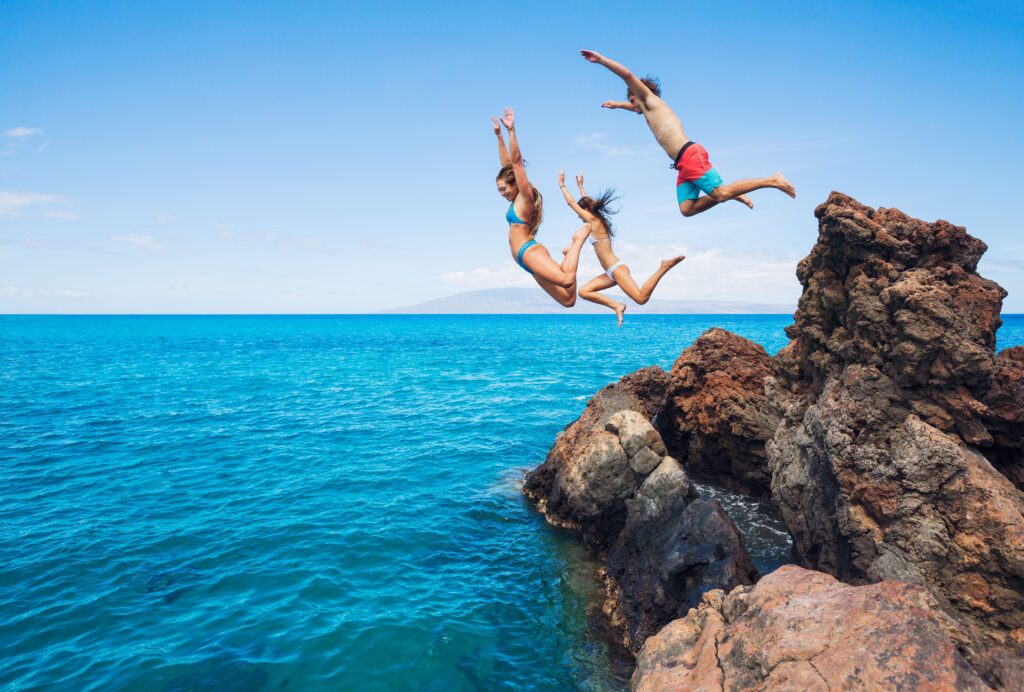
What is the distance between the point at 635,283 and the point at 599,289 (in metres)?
0.58

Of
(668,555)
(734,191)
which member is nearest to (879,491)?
(668,555)

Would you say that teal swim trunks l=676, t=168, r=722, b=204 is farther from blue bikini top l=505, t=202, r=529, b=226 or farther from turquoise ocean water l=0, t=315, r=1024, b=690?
turquoise ocean water l=0, t=315, r=1024, b=690

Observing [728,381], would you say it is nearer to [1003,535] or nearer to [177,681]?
[1003,535]

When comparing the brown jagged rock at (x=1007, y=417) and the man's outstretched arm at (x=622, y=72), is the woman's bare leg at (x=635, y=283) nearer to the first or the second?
the man's outstretched arm at (x=622, y=72)

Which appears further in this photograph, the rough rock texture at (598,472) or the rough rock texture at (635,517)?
the rough rock texture at (598,472)

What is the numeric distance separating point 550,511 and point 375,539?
17.9 ft

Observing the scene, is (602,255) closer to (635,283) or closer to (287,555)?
(635,283)

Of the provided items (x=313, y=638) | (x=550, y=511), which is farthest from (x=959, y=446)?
(x=313, y=638)

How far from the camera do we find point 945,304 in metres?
9.71

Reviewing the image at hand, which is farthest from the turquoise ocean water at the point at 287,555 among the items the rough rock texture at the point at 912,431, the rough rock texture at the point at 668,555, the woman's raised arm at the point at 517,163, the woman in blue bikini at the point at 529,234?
the woman's raised arm at the point at 517,163

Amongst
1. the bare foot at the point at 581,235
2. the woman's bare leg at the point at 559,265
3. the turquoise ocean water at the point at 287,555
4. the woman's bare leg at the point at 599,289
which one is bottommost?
the turquoise ocean water at the point at 287,555

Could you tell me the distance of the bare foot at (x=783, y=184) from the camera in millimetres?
6078

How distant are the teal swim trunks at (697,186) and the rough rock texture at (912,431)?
5833mm

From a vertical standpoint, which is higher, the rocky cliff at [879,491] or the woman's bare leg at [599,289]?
the woman's bare leg at [599,289]
